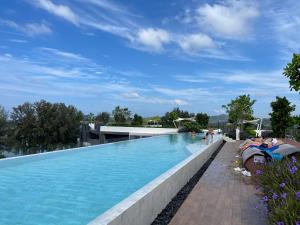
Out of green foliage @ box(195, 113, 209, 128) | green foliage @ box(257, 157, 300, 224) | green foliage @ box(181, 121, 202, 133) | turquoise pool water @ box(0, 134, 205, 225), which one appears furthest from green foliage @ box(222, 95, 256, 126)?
green foliage @ box(257, 157, 300, 224)

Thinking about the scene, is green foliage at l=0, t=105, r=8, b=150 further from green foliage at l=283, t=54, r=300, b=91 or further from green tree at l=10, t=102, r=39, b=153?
green foliage at l=283, t=54, r=300, b=91

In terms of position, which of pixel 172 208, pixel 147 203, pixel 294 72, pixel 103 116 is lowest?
pixel 172 208

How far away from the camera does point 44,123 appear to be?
34.9 metres

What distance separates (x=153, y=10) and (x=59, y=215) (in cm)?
1317

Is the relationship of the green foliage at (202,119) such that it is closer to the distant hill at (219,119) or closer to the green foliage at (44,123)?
the distant hill at (219,119)

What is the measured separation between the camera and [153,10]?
16641 millimetres

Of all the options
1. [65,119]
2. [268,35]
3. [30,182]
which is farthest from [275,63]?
[65,119]

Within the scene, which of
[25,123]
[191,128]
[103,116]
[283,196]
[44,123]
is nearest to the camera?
[283,196]

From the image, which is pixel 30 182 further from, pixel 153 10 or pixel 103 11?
pixel 153 10

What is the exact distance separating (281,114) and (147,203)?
19761 mm

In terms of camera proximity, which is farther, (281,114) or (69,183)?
(281,114)

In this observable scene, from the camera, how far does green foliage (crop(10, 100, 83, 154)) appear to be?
34.3 m

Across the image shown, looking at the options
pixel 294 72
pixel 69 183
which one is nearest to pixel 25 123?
pixel 69 183

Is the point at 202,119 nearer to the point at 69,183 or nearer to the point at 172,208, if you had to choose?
the point at 69,183
